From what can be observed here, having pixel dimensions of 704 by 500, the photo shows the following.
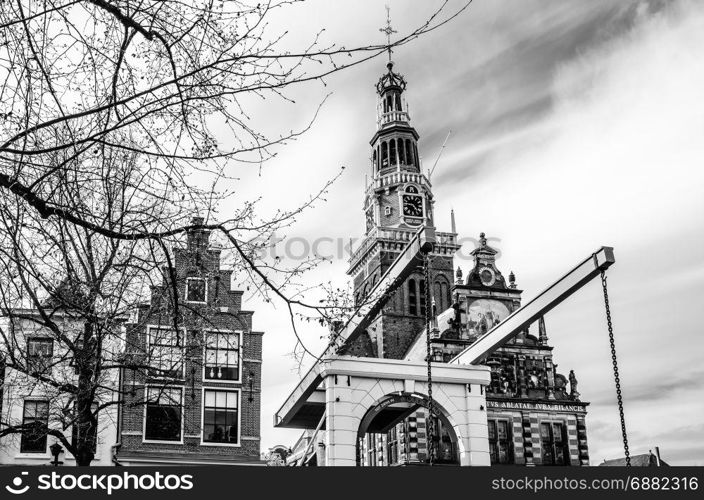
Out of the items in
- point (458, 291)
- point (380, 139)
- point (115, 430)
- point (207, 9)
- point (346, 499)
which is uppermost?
point (380, 139)

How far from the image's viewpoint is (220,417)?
2670cm

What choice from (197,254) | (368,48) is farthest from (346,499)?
(368,48)

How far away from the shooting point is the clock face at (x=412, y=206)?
60.1 meters

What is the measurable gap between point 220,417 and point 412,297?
3097 centimetres

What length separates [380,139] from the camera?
6266 centimetres

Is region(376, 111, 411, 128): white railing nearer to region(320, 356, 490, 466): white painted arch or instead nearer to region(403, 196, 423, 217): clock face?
region(403, 196, 423, 217): clock face

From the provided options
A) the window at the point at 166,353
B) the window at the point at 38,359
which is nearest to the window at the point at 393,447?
the window at the point at 38,359

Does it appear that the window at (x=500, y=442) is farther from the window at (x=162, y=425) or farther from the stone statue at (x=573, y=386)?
the window at (x=162, y=425)

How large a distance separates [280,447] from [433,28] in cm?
6402

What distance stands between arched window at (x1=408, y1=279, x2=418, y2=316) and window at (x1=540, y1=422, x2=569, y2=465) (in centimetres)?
1697

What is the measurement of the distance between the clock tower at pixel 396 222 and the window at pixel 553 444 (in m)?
15.4

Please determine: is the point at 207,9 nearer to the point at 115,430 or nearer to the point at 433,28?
the point at 433,28

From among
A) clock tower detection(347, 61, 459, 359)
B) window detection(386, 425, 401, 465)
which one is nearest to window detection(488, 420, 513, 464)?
window detection(386, 425, 401, 465)

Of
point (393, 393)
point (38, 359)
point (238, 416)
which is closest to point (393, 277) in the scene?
point (38, 359)
